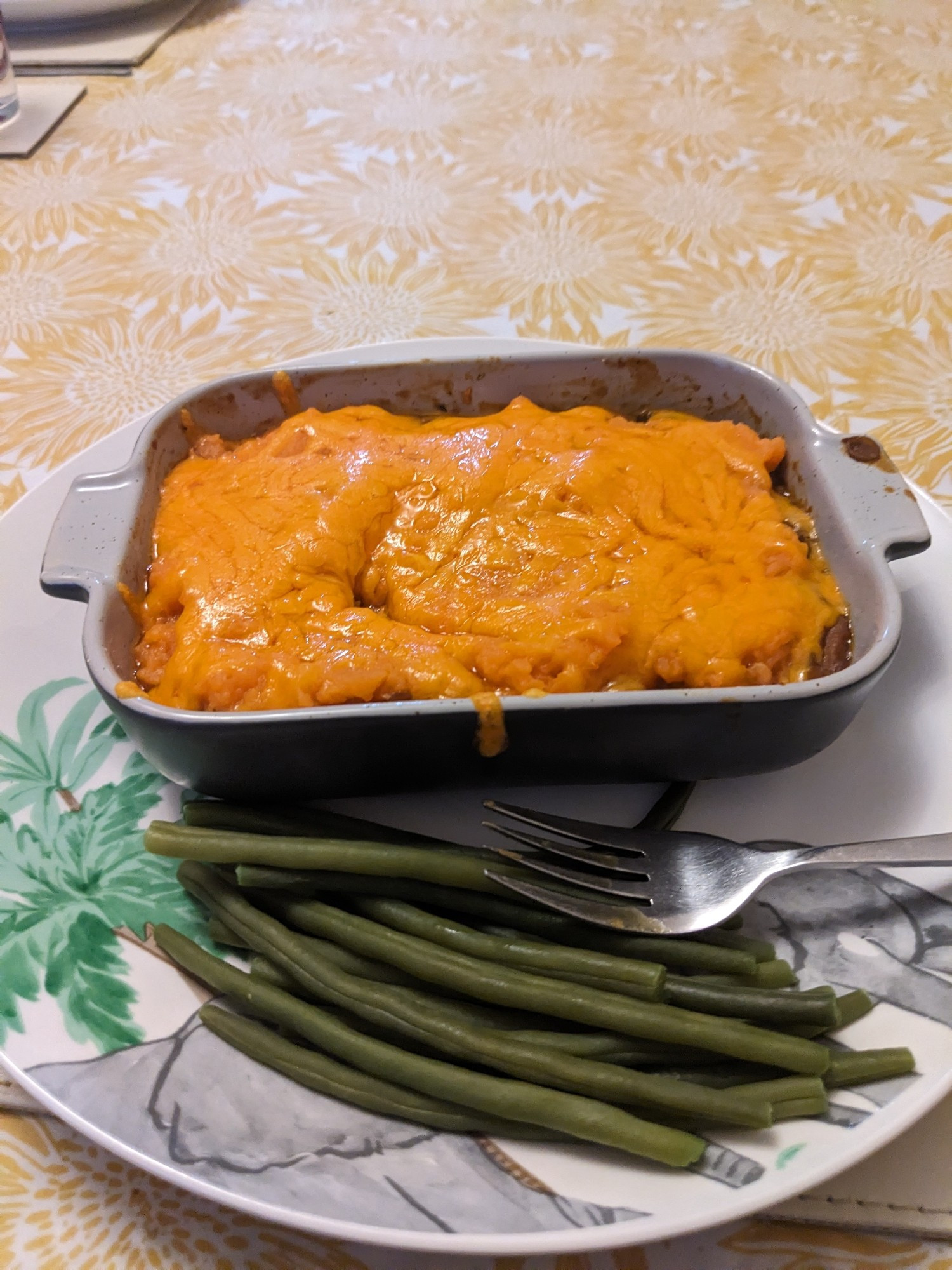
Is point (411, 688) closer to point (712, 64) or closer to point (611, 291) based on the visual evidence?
point (611, 291)

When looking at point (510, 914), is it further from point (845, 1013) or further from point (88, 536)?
point (88, 536)

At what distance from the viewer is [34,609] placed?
6.95 ft

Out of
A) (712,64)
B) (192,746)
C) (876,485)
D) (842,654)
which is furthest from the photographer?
(712,64)

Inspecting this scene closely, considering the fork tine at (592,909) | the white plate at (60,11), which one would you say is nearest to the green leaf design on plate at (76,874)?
the fork tine at (592,909)

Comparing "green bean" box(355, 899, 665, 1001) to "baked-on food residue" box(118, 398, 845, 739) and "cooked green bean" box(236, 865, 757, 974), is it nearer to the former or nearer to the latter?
"cooked green bean" box(236, 865, 757, 974)

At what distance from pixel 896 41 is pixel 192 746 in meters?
4.65

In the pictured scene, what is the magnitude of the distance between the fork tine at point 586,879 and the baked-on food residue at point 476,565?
0.75 ft

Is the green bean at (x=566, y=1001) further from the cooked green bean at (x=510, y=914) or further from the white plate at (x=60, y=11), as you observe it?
the white plate at (x=60, y=11)

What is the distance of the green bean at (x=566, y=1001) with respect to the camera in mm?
1403

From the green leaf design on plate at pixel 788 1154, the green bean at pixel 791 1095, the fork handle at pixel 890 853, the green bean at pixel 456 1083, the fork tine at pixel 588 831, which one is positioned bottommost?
the green leaf design on plate at pixel 788 1154

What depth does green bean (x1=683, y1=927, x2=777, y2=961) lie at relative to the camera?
1.55m

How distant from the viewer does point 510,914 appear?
1593mm

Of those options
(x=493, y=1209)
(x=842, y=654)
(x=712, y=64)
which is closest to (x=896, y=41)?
(x=712, y=64)

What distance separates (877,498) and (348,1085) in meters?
1.47
